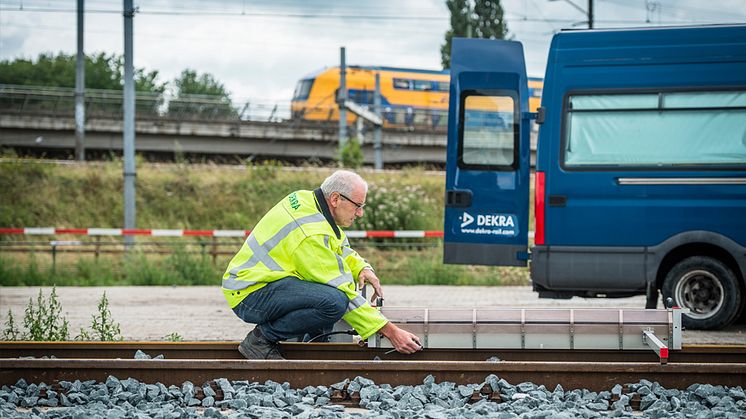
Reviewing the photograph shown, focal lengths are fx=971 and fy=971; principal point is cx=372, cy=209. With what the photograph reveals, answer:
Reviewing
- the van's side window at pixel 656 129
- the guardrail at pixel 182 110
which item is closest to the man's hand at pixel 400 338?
the van's side window at pixel 656 129

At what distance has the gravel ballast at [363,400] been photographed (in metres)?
5.98

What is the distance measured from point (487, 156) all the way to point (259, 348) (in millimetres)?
5722

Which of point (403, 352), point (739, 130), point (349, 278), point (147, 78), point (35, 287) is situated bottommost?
point (35, 287)

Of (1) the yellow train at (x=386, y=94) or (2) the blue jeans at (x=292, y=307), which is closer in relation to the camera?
(2) the blue jeans at (x=292, y=307)

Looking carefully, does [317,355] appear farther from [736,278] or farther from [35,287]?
[35,287]

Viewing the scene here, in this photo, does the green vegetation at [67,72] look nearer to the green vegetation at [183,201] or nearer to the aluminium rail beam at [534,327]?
the green vegetation at [183,201]

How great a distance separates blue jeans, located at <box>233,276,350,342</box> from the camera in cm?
687

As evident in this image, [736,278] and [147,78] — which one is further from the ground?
[147,78]

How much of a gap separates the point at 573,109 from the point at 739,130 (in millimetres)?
1865

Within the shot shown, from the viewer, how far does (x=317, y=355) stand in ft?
24.1

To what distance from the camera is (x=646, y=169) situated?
11.0 meters

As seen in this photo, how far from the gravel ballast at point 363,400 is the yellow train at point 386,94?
40288 millimetres

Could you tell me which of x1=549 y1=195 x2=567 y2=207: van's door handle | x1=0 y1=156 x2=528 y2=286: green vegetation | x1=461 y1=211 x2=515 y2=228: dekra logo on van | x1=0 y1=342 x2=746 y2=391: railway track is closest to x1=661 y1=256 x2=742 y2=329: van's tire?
x1=549 y1=195 x2=567 y2=207: van's door handle

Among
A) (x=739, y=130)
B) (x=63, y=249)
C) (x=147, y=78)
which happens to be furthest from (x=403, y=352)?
(x=147, y=78)
